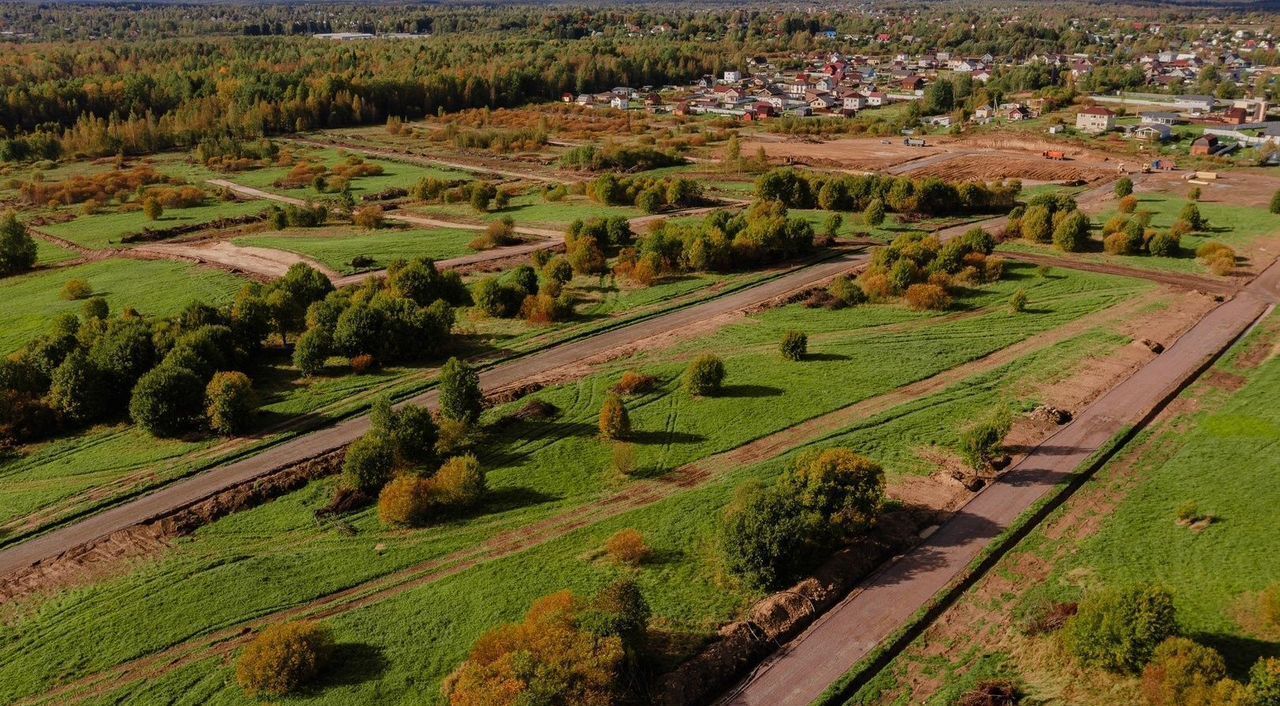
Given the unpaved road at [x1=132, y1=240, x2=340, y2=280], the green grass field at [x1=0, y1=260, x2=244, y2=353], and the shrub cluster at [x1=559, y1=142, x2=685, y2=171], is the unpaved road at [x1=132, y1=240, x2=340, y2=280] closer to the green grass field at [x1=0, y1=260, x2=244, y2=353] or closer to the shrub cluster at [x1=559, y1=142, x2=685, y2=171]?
the green grass field at [x1=0, y1=260, x2=244, y2=353]

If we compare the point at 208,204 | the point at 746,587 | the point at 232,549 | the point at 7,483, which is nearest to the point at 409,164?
the point at 208,204

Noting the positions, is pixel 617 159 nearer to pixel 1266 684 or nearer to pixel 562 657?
pixel 562 657

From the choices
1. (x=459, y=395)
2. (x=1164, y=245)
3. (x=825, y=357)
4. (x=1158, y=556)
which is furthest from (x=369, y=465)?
(x=1164, y=245)

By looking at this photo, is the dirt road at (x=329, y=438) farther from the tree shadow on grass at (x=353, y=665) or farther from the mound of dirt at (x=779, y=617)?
the mound of dirt at (x=779, y=617)

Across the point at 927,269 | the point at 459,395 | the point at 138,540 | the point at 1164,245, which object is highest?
the point at 1164,245

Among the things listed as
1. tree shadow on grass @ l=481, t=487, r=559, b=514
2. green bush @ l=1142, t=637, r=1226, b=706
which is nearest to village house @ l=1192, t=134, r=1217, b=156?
green bush @ l=1142, t=637, r=1226, b=706

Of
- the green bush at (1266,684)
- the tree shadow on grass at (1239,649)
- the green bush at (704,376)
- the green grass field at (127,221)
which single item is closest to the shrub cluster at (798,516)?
the tree shadow on grass at (1239,649)
